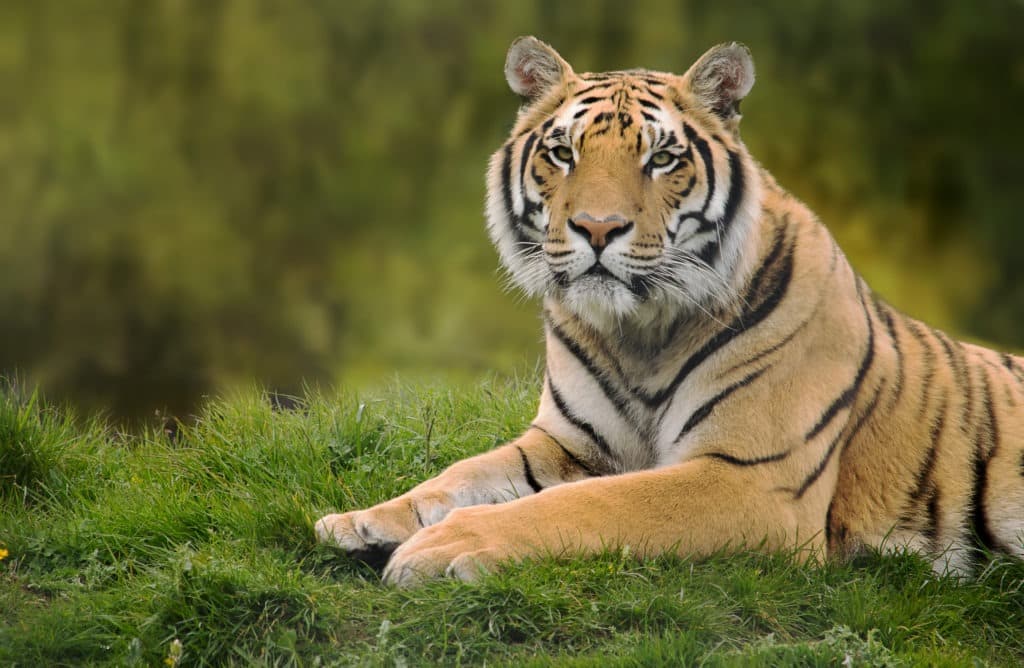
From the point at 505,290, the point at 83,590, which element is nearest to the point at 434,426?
the point at 505,290

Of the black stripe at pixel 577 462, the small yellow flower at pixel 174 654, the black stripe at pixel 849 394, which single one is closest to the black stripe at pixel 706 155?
the black stripe at pixel 849 394

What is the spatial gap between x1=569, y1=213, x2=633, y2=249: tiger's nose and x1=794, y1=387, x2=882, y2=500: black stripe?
1.70ft

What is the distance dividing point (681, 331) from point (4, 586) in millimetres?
1198

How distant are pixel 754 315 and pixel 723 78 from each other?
423 millimetres

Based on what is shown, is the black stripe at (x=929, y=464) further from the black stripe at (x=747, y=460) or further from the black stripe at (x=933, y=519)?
the black stripe at (x=747, y=460)

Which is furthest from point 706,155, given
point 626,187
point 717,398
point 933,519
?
point 933,519

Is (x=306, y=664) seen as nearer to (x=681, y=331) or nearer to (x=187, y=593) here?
(x=187, y=593)

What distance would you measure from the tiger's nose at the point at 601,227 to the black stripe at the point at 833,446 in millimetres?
518

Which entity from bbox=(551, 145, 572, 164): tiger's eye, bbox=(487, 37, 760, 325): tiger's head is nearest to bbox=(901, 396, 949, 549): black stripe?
bbox=(487, 37, 760, 325): tiger's head

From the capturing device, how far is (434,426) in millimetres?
2975

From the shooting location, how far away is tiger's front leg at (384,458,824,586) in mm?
2154

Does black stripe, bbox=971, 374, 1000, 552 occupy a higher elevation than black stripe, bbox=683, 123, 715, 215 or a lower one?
lower

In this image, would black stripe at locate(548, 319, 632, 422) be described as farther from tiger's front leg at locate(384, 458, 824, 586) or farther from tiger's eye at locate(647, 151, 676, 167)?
tiger's eye at locate(647, 151, 676, 167)

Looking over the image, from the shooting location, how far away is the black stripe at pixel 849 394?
7.92ft
